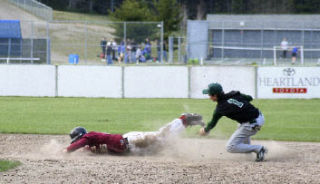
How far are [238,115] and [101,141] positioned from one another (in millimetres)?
2777

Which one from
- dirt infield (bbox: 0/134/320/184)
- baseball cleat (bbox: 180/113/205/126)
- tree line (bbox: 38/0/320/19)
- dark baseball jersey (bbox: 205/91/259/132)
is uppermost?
tree line (bbox: 38/0/320/19)

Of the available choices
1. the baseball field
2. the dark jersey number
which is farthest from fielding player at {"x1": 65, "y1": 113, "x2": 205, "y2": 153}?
the dark jersey number

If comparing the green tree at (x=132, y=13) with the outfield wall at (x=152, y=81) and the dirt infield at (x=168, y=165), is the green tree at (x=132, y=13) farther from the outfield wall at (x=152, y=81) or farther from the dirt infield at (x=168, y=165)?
the dirt infield at (x=168, y=165)

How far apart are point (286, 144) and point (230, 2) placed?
62268 mm

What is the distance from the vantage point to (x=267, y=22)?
174 feet

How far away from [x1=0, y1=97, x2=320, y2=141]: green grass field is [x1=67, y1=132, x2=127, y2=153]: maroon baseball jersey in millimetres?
3572

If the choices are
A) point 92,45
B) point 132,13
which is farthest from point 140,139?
point 132,13

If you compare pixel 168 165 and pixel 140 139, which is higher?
pixel 140 139

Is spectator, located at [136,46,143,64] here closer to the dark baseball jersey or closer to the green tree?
the green tree

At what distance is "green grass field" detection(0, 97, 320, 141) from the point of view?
1546cm

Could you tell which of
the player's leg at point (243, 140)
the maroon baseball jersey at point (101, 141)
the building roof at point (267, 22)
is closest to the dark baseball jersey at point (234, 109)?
the player's leg at point (243, 140)

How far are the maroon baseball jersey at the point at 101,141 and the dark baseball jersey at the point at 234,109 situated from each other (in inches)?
71.2

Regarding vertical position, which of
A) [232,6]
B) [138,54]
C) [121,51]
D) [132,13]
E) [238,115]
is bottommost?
[238,115]

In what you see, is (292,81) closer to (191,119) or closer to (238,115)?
(191,119)
